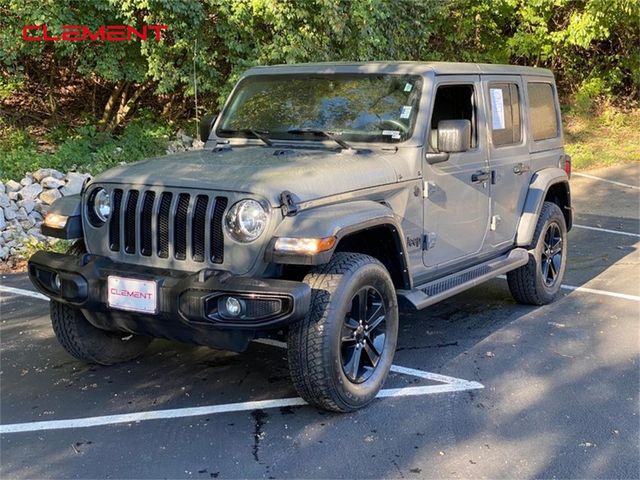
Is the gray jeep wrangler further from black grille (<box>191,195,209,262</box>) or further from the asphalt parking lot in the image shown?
the asphalt parking lot

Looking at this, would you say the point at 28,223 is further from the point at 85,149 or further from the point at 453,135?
the point at 453,135

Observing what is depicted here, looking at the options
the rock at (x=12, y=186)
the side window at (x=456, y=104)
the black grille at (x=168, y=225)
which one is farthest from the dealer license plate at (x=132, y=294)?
the rock at (x=12, y=186)

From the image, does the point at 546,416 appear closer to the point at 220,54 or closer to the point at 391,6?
the point at 220,54

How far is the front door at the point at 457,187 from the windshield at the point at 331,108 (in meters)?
0.22

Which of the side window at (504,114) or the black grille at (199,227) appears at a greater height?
the side window at (504,114)

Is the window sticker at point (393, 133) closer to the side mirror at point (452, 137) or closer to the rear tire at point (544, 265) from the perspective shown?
the side mirror at point (452, 137)

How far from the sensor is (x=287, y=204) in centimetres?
378

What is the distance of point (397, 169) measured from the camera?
4578mm

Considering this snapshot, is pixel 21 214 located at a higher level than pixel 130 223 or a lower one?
lower

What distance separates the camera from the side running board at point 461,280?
4633 mm

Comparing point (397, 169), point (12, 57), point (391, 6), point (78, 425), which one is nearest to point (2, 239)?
point (12, 57)

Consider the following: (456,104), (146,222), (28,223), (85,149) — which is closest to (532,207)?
(456,104)

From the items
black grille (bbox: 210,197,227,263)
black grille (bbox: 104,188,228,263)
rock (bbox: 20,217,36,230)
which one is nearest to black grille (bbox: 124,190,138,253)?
black grille (bbox: 104,188,228,263)

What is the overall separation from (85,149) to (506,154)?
686 cm
